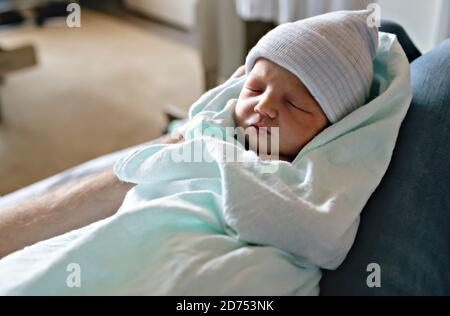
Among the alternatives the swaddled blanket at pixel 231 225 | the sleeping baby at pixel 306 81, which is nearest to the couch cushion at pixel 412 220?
the swaddled blanket at pixel 231 225

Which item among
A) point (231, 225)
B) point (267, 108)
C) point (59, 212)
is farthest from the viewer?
point (59, 212)

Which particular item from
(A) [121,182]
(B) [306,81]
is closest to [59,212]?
(A) [121,182]

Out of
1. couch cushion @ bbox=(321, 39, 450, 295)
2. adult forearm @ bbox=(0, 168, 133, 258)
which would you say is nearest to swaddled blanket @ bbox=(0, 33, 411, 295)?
couch cushion @ bbox=(321, 39, 450, 295)

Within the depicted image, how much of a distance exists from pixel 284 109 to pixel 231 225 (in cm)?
26

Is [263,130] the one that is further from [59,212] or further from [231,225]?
[59,212]

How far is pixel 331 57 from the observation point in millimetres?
900

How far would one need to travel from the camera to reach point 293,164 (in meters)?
0.86

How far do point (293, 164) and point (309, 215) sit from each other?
148 mm

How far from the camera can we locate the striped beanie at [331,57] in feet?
2.94

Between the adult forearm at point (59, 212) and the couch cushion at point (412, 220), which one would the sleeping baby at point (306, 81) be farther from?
the adult forearm at point (59, 212)

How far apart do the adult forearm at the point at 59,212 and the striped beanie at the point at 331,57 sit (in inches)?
→ 16.1

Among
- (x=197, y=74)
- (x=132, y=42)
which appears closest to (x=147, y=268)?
(x=197, y=74)

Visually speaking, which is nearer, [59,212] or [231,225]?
[231,225]
